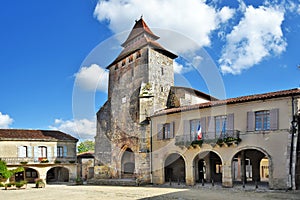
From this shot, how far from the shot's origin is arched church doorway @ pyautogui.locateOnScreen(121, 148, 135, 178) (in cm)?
3572

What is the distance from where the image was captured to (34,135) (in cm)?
3878

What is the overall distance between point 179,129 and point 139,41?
13.2 meters

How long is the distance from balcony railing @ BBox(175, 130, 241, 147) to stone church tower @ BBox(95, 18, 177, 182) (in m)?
4.33

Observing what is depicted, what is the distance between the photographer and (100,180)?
34.4 meters

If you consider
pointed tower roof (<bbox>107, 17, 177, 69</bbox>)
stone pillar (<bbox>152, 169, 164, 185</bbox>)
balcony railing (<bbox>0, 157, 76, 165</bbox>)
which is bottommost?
stone pillar (<bbox>152, 169, 164, 185</bbox>)

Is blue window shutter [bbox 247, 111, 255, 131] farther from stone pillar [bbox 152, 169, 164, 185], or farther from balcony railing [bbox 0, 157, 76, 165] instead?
balcony railing [bbox 0, 157, 76, 165]

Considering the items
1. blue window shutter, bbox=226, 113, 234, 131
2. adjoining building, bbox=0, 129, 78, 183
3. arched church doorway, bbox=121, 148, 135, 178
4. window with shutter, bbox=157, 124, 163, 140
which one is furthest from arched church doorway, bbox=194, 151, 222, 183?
adjoining building, bbox=0, 129, 78, 183

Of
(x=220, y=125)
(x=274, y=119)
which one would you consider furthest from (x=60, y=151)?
(x=274, y=119)

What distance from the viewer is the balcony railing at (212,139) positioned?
79.8ft

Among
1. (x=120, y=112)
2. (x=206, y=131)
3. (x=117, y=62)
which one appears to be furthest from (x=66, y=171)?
(x=206, y=131)

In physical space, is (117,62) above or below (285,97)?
above

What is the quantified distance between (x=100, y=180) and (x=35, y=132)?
11.7m

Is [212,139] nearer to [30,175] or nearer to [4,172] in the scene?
[4,172]

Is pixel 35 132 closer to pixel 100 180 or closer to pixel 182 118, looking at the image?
pixel 100 180
